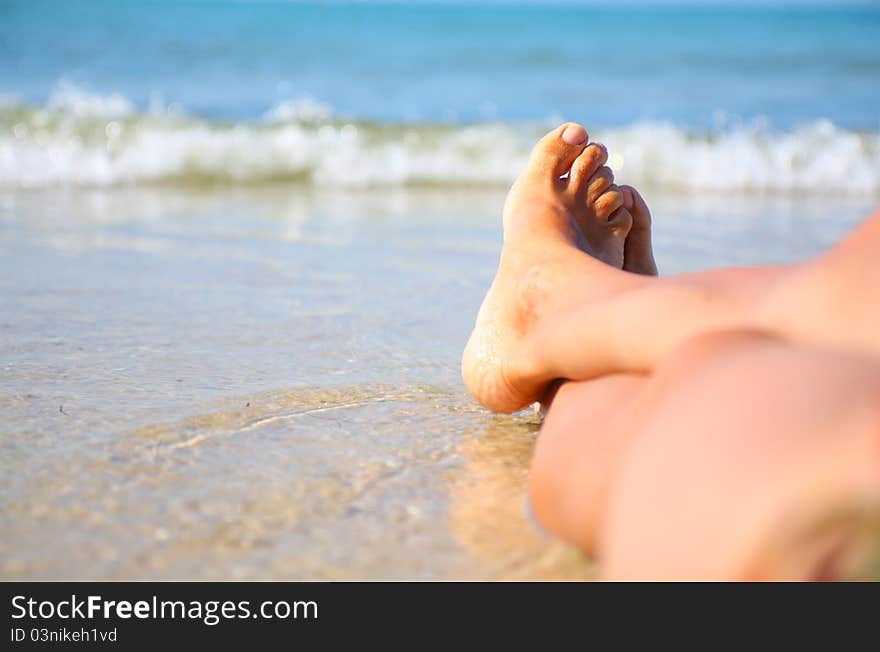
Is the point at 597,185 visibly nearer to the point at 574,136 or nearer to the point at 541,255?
the point at 574,136

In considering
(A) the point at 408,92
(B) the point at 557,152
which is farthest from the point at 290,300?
(A) the point at 408,92

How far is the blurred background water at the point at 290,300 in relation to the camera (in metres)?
1.26

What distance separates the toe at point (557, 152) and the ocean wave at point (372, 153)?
3091 millimetres

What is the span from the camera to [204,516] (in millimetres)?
1281

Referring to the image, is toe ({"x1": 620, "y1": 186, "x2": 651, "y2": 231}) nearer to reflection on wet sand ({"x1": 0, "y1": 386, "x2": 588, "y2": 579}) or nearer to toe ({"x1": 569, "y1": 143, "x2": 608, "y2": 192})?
toe ({"x1": 569, "y1": 143, "x2": 608, "y2": 192})

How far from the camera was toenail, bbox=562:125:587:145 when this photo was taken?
1.99 m

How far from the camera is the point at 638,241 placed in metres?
2.04

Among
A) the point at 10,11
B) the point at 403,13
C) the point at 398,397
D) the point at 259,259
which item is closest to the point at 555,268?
the point at 398,397

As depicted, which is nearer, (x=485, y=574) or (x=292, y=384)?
(x=485, y=574)

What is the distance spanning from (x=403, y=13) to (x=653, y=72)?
11.4 meters

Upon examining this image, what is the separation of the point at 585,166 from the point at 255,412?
0.76 m

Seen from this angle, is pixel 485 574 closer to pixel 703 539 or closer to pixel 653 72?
pixel 703 539

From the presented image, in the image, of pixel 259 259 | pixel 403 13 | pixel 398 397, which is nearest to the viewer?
pixel 398 397

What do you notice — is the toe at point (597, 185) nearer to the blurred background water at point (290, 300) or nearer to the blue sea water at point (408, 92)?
the blurred background water at point (290, 300)
